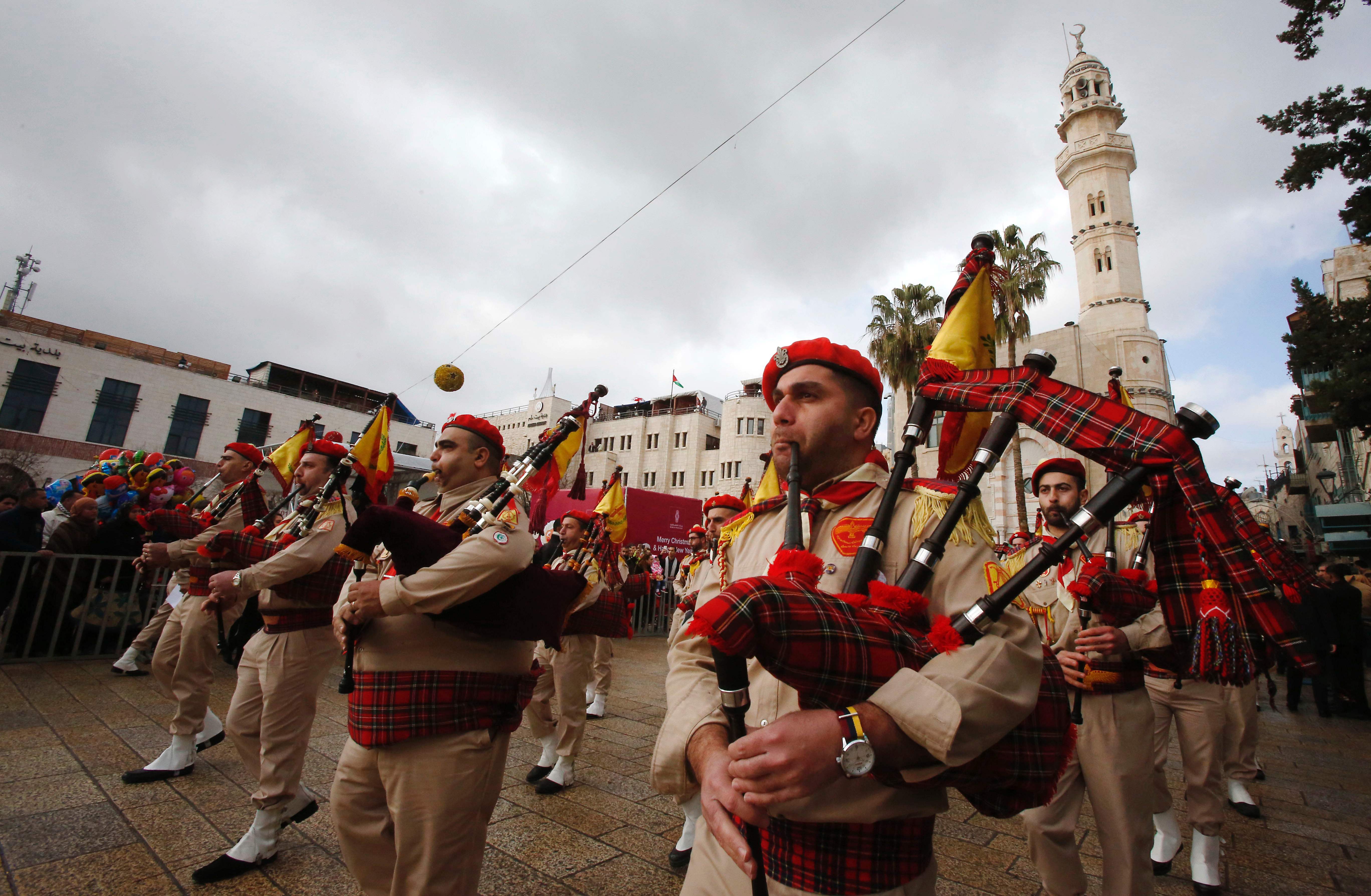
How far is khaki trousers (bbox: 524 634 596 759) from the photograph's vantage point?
498cm

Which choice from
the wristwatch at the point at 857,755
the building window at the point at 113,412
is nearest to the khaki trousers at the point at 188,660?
the wristwatch at the point at 857,755

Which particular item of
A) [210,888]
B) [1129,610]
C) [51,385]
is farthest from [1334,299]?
[51,385]

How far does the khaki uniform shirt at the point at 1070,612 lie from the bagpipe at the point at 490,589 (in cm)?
235

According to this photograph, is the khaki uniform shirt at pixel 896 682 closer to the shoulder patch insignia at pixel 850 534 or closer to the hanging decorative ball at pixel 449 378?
the shoulder patch insignia at pixel 850 534

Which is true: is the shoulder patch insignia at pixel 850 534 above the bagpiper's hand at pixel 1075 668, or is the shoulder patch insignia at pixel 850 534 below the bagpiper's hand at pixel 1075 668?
above

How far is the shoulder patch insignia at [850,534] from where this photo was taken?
1627 millimetres

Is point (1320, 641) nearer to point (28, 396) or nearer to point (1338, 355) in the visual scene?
point (1338, 355)

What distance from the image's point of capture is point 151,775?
14.1 feet

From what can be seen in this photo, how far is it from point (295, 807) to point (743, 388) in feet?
161

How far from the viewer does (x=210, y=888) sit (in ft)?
10.1

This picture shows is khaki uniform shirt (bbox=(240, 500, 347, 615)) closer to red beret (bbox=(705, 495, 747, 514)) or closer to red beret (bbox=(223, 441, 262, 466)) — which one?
red beret (bbox=(223, 441, 262, 466))

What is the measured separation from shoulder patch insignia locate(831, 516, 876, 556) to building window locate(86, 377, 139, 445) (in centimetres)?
4537

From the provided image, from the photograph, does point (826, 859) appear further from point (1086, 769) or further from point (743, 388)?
point (743, 388)

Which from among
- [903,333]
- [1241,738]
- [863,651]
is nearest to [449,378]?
[863,651]
